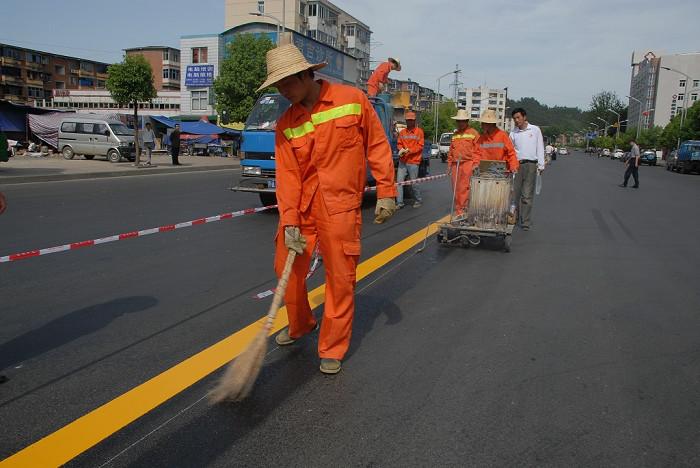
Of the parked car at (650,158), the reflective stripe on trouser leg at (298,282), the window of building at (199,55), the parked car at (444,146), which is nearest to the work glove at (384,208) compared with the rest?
the reflective stripe on trouser leg at (298,282)

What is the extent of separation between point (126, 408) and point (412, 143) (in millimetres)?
9006

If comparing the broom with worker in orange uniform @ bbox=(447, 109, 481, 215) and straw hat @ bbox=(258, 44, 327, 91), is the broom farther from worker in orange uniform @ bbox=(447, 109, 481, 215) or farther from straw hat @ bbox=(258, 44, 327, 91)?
worker in orange uniform @ bbox=(447, 109, 481, 215)

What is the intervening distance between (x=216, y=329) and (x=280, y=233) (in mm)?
1046

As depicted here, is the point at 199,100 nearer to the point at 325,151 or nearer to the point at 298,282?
the point at 298,282

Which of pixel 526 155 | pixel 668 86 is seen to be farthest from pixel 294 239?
pixel 668 86

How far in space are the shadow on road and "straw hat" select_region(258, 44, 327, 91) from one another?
2231 mm

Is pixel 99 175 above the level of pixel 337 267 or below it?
below

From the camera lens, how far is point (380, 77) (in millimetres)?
12969

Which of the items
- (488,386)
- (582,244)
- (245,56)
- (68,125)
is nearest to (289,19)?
(245,56)

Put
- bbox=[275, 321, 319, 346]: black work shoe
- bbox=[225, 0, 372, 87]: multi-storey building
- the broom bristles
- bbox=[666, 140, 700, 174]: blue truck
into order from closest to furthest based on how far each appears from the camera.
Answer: the broom bristles
bbox=[275, 321, 319, 346]: black work shoe
bbox=[666, 140, 700, 174]: blue truck
bbox=[225, 0, 372, 87]: multi-storey building

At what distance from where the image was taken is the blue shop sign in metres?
55.3

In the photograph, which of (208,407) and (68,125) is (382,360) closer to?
(208,407)

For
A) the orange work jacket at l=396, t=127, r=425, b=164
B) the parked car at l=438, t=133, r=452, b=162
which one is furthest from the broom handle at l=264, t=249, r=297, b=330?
the parked car at l=438, t=133, r=452, b=162

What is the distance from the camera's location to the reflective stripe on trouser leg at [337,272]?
3.42m
